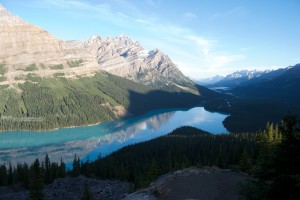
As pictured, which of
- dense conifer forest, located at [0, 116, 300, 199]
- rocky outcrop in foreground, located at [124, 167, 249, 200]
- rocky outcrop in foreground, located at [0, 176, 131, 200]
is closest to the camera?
dense conifer forest, located at [0, 116, 300, 199]

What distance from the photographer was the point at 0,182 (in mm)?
116688

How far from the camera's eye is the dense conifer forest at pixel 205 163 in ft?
112

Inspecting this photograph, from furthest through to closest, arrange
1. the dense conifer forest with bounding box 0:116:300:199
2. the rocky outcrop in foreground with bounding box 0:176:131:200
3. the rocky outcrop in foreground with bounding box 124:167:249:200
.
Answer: the rocky outcrop in foreground with bounding box 0:176:131:200
the rocky outcrop in foreground with bounding box 124:167:249:200
the dense conifer forest with bounding box 0:116:300:199

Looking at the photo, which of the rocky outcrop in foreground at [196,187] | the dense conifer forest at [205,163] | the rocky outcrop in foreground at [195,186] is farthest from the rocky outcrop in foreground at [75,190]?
the rocky outcrop in foreground at [196,187]

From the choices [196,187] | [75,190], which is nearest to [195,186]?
[196,187]

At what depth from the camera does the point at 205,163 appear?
410 feet

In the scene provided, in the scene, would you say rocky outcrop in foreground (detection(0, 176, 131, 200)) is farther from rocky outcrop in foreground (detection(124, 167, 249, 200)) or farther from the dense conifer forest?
rocky outcrop in foreground (detection(124, 167, 249, 200))

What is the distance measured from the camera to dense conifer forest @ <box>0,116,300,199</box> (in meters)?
34.2

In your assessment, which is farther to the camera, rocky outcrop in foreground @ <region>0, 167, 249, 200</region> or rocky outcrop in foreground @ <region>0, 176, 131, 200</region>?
rocky outcrop in foreground @ <region>0, 176, 131, 200</region>

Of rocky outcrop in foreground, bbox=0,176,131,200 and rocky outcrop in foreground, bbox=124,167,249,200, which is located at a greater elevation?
rocky outcrop in foreground, bbox=124,167,249,200

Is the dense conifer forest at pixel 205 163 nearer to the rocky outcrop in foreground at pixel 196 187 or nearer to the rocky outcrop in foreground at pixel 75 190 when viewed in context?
the rocky outcrop in foreground at pixel 75 190

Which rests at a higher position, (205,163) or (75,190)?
(205,163)

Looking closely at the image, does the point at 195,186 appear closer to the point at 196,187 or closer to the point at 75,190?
the point at 196,187

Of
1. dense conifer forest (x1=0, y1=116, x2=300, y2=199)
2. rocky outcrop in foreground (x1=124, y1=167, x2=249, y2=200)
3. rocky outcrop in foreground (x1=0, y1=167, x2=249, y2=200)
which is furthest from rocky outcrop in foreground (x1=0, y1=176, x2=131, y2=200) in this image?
rocky outcrop in foreground (x1=124, y1=167, x2=249, y2=200)
